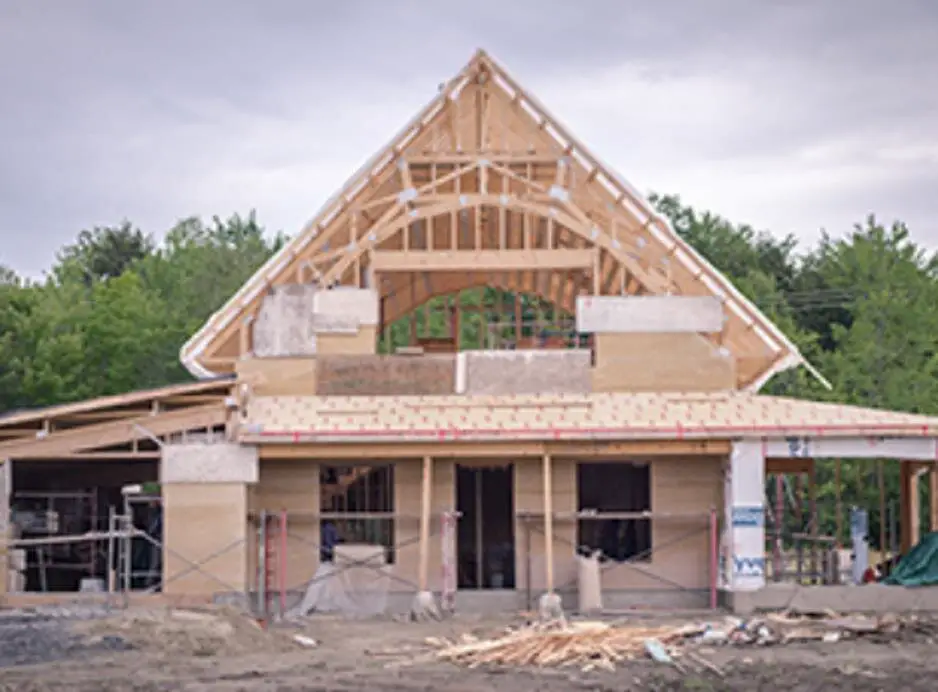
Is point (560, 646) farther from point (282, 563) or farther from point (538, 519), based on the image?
point (282, 563)

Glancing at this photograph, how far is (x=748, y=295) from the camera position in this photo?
160 ft

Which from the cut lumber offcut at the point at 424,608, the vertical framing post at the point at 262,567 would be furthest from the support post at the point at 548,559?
the vertical framing post at the point at 262,567

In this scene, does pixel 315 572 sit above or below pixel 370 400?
below

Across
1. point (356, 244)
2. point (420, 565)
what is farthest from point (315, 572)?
point (356, 244)

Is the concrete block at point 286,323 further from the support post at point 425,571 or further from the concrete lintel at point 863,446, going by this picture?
the concrete lintel at point 863,446

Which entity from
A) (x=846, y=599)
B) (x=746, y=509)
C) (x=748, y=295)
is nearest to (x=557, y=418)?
(x=746, y=509)

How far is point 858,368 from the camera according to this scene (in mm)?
39938

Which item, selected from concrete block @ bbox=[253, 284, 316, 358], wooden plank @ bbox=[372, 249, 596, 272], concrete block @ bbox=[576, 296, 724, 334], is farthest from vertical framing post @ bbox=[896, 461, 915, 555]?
concrete block @ bbox=[253, 284, 316, 358]

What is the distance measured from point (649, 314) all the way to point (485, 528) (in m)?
4.98

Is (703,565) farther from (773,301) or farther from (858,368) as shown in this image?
(773,301)

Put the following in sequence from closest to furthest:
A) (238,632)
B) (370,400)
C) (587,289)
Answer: (238,632) → (370,400) → (587,289)

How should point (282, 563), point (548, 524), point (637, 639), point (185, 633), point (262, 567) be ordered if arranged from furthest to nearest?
point (282, 563), point (262, 567), point (548, 524), point (185, 633), point (637, 639)

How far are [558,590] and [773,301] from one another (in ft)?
94.6

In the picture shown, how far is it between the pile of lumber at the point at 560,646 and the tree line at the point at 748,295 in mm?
15176
